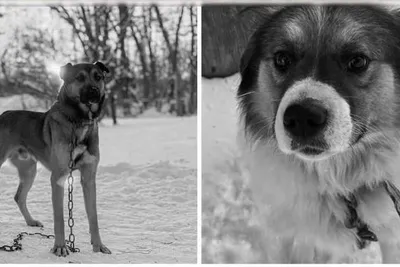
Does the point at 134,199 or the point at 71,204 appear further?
the point at 134,199

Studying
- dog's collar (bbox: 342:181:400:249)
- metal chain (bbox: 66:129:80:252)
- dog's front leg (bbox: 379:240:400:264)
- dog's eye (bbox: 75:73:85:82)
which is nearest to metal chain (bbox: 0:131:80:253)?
metal chain (bbox: 66:129:80:252)

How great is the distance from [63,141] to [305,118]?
1.15 meters

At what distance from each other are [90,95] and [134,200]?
2.11 feet

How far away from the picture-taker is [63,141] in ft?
7.07

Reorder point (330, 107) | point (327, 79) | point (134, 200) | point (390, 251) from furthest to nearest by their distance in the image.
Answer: point (134, 200), point (390, 251), point (327, 79), point (330, 107)

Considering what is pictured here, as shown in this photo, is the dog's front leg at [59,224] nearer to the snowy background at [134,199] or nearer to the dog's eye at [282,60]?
the snowy background at [134,199]

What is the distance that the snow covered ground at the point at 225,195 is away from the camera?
2174 millimetres

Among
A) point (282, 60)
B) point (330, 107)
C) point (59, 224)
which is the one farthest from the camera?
point (59, 224)

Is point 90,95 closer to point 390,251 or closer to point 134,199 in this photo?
point 134,199

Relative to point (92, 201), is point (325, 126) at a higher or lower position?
higher

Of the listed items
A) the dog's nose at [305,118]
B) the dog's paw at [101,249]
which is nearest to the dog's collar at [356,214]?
Result: the dog's nose at [305,118]

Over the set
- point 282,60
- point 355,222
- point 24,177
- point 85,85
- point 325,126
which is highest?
point 282,60

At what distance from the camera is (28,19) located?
7.82ft

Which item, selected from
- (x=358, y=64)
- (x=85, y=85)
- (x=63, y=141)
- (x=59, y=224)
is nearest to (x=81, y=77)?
(x=85, y=85)
